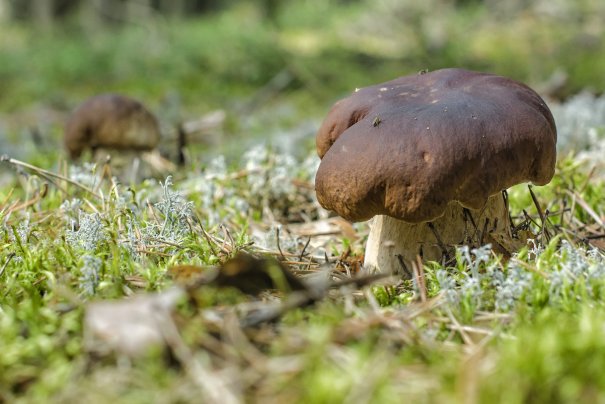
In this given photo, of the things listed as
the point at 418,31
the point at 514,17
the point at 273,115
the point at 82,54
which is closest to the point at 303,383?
the point at 273,115

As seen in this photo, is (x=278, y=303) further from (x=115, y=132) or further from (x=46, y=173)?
(x=115, y=132)

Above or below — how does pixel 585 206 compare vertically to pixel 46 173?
below

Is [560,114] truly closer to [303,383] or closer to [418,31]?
[303,383]

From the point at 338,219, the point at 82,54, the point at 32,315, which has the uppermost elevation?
the point at 82,54

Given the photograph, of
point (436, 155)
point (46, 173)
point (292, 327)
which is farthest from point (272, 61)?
point (292, 327)

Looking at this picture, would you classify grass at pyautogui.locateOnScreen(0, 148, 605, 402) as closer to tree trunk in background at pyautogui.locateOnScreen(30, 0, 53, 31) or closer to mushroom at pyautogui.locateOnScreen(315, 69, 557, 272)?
mushroom at pyautogui.locateOnScreen(315, 69, 557, 272)

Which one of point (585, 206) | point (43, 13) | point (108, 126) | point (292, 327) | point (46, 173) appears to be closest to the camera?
point (292, 327)

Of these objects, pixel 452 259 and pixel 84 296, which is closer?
pixel 84 296
